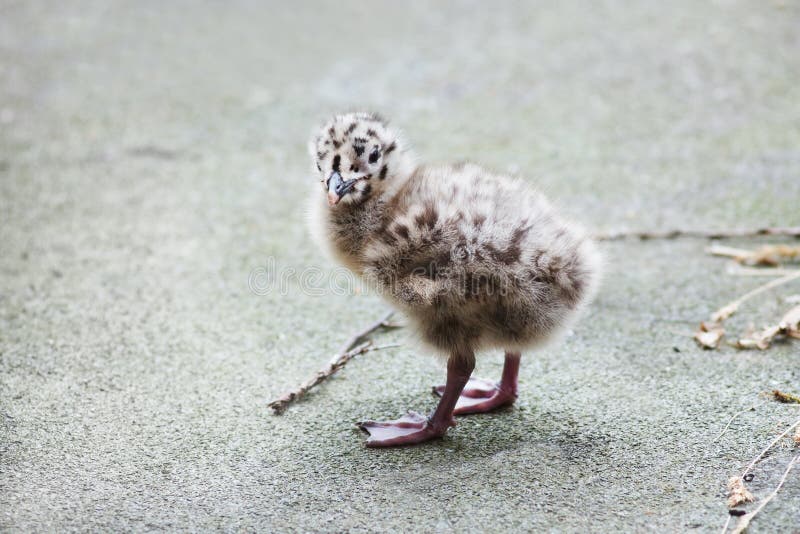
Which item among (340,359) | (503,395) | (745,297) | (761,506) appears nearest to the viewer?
(761,506)

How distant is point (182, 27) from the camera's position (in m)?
6.42

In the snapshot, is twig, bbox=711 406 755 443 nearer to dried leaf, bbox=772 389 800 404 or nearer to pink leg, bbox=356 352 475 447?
dried leaf, bbox=772 389 800 404

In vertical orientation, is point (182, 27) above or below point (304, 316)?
above

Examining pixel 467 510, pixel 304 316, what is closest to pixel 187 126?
pixel 304 316

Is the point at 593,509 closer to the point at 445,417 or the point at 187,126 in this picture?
the point at 445,417

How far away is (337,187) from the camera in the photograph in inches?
104

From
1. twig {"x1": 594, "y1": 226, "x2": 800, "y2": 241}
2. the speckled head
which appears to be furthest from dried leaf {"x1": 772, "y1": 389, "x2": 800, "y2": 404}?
the speckled head

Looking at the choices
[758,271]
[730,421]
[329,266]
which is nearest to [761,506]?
[730,421]

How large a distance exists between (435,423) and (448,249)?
57 centimetres

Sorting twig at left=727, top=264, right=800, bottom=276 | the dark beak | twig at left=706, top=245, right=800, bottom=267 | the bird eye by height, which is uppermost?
the bird eye

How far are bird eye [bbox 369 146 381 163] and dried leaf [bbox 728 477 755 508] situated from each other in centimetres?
140

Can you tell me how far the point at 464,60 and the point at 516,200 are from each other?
3.43 meters

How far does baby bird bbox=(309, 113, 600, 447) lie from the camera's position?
A: 8.34ft

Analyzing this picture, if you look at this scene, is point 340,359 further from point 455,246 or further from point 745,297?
point 745,297
